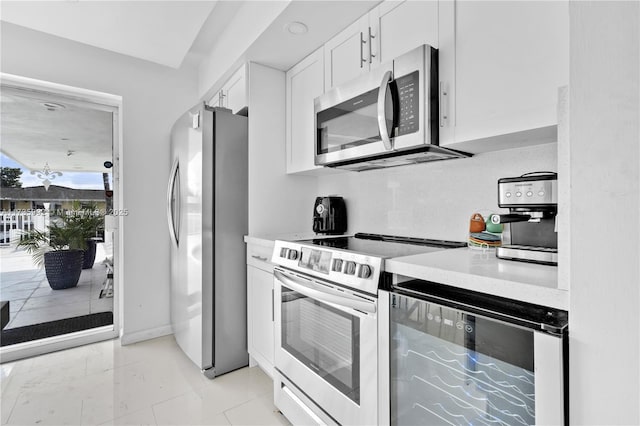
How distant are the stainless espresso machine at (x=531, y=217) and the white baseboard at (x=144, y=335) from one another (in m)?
2.91

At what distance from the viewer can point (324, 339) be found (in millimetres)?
1479

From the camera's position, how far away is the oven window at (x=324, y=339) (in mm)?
1312

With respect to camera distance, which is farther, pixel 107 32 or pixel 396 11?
pixel 107 32

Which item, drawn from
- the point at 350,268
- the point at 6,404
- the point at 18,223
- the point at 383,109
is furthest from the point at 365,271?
the point at 18,223

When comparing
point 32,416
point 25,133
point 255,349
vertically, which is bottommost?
point 32,416

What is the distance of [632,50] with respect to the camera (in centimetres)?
65

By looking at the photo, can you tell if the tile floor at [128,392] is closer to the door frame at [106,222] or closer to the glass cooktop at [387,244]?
the door frame at [106,222]

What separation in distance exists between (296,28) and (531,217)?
5.24 feet

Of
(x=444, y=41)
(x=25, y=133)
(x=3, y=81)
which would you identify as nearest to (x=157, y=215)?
(x=25, y=133)

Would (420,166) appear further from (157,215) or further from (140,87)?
(140,87)

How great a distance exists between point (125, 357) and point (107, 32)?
241 centimetres

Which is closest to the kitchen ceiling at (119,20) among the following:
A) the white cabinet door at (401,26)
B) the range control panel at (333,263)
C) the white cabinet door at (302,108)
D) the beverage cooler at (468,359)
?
the white cabinet door at (302,108)

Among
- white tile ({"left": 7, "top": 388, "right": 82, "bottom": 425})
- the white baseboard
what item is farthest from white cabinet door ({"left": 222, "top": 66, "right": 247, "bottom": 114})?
white tile ({"left": 7, "top": 388, "right": 82, "bottom": 425})

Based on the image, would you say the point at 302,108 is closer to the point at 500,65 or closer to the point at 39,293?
the point at 500,65
